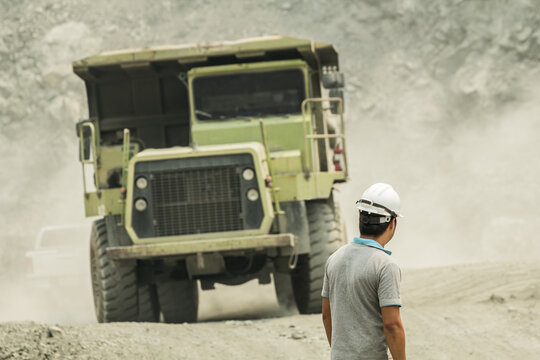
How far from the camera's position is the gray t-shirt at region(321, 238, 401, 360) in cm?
438

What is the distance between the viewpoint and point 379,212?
14.8 ft

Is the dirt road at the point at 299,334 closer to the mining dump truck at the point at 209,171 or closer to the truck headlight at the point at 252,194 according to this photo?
the mining dump truck at the point at 209,171

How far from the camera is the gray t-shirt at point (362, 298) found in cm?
438

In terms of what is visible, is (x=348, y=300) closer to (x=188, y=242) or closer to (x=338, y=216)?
(x=188, y=242)

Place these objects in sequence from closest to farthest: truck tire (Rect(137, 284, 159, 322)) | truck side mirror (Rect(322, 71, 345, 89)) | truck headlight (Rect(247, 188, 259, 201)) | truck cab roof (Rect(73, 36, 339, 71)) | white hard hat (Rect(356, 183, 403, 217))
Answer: white hard hat (Rect(356, 183, 403, 217))
truck headlight (Rect(247, 188, 259, 201))
truck side mirror (Rect(322, 71, 345, 89))
truck cab roof (Rect(73, 36, 339, 71))
truck tire (Rect(137, 284, 159, 322))

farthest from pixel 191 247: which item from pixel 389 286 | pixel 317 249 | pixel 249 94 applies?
pixel 389 286

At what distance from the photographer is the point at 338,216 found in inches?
492

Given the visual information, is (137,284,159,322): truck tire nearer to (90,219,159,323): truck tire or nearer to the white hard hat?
(90,219,159,323): truck tire

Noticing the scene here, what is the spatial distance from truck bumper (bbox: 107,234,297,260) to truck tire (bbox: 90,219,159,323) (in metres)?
0.35

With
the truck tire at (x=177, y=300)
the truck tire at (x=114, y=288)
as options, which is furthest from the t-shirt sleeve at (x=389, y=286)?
the truck tire at (x=177, y=300)

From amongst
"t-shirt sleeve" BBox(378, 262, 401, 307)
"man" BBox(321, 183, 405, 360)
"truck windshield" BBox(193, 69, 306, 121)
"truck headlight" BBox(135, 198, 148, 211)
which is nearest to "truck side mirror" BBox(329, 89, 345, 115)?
"truck windshield" BBox(193, 69, 306, 121)

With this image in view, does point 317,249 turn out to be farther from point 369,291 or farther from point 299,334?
point 369,291

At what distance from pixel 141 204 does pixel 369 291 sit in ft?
23.4

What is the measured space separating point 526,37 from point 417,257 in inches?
556
